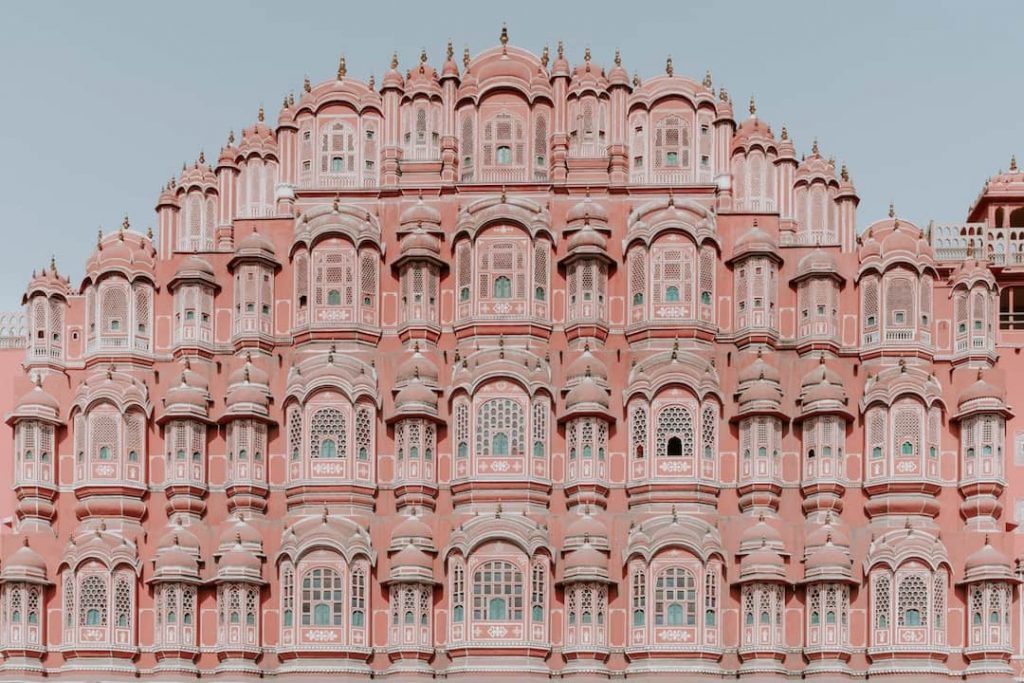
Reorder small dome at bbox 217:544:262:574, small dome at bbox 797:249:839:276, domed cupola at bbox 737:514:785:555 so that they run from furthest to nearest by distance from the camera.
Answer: small dome at bbox 797:249:839:276 < small dome at bbox 217:544:262:574 < domed cupola at bbox 737:514:785:555

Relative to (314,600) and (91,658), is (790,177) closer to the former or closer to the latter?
(314,600)

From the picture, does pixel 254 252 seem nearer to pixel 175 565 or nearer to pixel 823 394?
pixel 175 565

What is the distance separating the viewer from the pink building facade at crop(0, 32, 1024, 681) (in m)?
41.8

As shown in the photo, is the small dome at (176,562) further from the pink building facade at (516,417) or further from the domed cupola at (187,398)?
the domed cupola at (187,398)

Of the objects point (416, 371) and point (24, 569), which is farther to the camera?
point (416, 371)

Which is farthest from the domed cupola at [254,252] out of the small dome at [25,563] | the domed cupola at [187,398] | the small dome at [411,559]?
the small dome at [25,563]

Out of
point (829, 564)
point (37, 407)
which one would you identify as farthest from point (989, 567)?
point (37, 407)

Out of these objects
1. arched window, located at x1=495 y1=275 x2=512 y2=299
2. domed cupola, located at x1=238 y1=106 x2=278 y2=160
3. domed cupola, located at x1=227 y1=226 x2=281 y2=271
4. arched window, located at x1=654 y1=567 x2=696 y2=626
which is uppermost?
domed cupola, located at x1=238 y1=106 x2=278 y2=160

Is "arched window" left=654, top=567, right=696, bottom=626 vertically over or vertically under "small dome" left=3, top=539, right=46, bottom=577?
under

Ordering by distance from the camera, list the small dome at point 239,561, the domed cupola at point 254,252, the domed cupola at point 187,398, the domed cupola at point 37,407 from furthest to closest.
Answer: the domed cupola at point 254,252 → the domed cupola at point 37,407 → the domed cupola at point 187,398 → the small dome at point 239,561

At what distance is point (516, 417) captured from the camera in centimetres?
4300

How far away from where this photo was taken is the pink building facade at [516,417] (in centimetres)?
4175

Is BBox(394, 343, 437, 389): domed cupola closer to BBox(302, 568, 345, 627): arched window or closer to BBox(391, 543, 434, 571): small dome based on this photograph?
BBox(391, 543, 434, 571): small dome

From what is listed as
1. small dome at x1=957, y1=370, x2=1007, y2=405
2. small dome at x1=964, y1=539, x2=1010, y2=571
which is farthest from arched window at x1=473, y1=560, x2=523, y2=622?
small dome at x1=957, y1=370, x2=1007, y2=405
